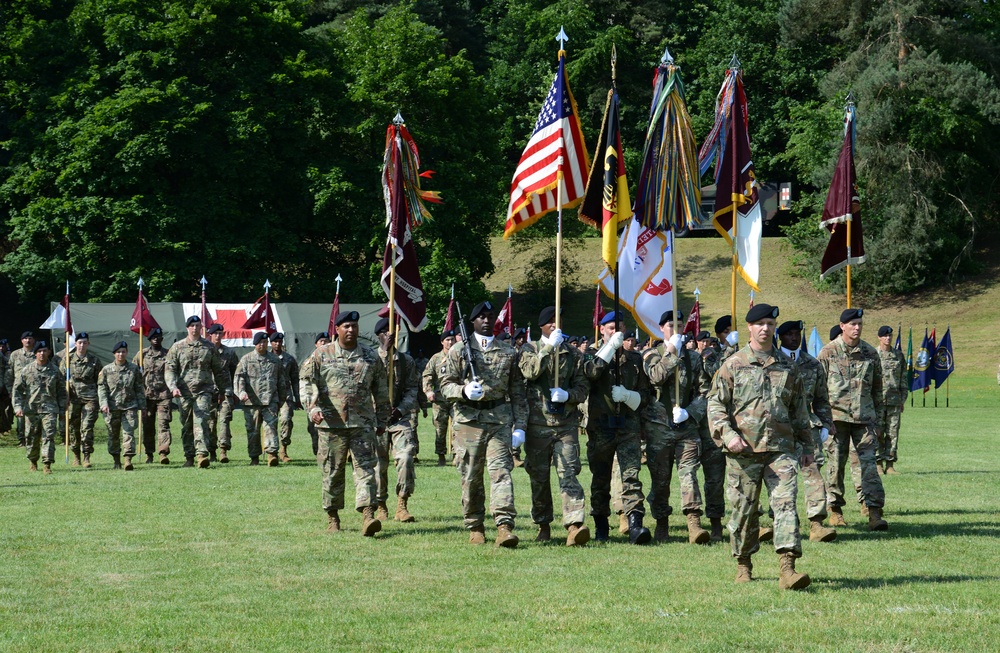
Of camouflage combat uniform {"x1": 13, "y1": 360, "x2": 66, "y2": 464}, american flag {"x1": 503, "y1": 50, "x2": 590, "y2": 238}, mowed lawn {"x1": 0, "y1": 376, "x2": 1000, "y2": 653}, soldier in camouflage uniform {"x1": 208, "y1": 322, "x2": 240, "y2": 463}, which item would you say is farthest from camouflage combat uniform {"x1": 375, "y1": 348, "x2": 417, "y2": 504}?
camouflage combat uniform {"x1": 13, "y1": 360, "x2": 66, "y2": 464}

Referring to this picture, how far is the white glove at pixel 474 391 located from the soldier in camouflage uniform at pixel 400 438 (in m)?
1.92

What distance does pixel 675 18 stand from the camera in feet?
243

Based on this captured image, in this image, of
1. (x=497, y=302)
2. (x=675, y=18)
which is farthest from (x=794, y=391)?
(x=675, y=18)

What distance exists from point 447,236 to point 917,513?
3474cm

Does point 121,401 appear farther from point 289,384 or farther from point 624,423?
point 624,423

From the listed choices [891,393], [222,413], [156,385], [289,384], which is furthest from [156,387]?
[891,393]

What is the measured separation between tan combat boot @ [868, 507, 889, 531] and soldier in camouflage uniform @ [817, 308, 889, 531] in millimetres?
396

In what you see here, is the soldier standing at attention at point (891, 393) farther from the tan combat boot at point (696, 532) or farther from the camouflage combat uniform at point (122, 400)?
the camouflage combat uniform at point (122, 400)

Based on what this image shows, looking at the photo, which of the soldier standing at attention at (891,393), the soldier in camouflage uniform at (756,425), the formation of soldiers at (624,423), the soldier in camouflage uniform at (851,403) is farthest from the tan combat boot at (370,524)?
the soldier standing at attention at (891,393)

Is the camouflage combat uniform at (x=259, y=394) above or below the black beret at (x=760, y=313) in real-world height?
below

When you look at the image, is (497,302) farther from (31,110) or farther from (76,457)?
(76,457)

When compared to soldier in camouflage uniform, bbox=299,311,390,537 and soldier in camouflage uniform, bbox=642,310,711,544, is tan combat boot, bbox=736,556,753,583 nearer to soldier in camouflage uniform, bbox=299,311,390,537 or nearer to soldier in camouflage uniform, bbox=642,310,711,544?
soldier in camouflage uniform, bbox=642,310,711,544

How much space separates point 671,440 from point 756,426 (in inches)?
102

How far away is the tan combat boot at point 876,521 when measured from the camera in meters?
13.1
